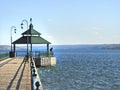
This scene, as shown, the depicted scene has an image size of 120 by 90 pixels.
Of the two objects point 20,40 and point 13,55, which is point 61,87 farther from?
point 13,55

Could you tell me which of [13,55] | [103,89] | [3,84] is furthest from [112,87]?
[13,55]

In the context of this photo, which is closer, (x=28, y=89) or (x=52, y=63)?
(x=28, y=89)

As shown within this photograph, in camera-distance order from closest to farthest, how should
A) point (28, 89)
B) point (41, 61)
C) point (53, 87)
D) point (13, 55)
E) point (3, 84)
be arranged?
point (28, 89), point (3, 84), point (53, 87), point (41, 61), point (13, 55)

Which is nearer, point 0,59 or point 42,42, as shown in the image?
point 0,59

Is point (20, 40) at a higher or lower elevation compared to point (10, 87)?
higher

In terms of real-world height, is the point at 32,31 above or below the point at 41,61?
above

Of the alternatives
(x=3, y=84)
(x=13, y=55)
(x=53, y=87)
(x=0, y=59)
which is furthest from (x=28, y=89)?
(x=13, y=55)

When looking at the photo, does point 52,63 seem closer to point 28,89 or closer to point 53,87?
point 53,87

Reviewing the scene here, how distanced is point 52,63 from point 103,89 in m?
23.0

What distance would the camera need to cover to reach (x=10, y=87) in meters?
16.4

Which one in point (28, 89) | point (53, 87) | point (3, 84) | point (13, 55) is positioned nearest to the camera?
point (28, 89)

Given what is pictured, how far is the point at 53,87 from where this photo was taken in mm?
25516

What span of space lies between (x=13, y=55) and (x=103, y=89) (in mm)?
29789

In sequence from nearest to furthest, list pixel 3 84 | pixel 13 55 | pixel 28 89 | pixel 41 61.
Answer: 1. pixel 28 89
2. pixel 3 84
3. pixel 41 61
4. pixel 13 55
